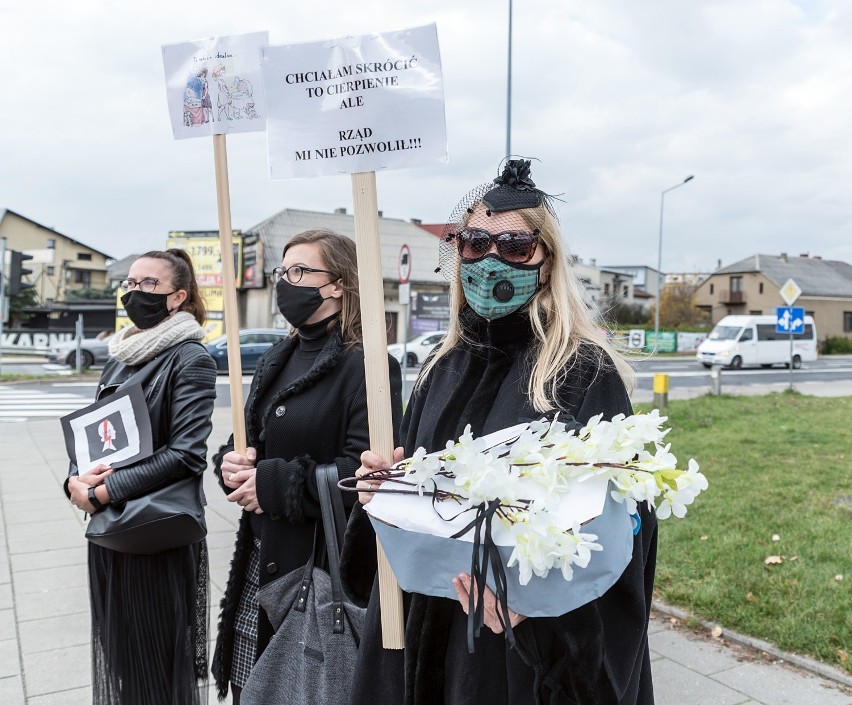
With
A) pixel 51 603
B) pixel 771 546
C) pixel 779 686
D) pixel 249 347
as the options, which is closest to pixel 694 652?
pixel 779 686

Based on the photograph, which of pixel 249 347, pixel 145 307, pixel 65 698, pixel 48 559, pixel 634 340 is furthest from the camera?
pixel 249 347

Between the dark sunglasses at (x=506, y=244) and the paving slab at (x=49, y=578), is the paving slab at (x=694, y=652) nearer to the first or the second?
the dark sunglasses at (x=506, y=244)

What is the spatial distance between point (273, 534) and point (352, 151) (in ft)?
4.18

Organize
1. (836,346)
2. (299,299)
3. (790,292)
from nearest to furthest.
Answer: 1. (299,299)
2. (790,292)
3. (836,346)

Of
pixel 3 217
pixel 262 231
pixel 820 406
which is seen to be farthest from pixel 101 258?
pixel 820 406

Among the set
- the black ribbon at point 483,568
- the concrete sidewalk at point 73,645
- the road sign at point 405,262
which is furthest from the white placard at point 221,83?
the road sign at point 405,262

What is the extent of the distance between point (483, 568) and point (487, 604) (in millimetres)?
176

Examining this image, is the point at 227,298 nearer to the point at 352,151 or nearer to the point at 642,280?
the point at 352,151

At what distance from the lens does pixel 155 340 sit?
295 centimetres

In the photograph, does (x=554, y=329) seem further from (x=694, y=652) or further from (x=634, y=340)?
(x=634, y=340)

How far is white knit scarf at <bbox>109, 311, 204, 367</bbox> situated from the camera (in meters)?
2.95

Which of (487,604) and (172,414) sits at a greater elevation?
(172,414)

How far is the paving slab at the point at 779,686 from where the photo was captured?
3.38 m

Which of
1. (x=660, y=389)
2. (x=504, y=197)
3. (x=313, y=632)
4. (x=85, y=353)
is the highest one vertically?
(x=504, y=197)
